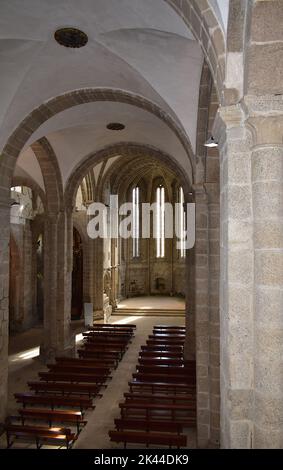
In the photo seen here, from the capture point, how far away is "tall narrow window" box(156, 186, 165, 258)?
2647 cm

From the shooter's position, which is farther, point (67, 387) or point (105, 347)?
point (105, 347)

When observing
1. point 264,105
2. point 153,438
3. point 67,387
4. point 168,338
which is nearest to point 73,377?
point 67,387

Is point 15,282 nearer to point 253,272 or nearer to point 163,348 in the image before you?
point 163,348

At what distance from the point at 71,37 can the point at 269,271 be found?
567cm

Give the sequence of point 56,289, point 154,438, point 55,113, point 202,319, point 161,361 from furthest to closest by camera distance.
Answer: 1. point 56,289
2. point 161,361
3. point 55,113
4. point 202,319
5. point 154,438

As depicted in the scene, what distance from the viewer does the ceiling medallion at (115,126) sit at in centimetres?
1205

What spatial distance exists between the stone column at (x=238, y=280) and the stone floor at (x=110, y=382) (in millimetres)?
4639

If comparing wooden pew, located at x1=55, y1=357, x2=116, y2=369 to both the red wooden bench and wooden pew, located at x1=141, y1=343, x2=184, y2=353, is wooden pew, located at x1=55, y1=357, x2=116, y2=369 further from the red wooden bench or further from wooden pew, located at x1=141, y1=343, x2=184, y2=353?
the red wooden bench

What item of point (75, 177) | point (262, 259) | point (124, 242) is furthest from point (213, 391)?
point (124, 242)

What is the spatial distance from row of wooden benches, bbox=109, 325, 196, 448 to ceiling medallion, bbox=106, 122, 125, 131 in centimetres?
735

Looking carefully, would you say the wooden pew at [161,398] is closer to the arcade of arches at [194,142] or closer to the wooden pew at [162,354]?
the arcade of arches at [194,142]

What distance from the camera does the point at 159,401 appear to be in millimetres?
9125

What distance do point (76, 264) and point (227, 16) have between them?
19422 mm

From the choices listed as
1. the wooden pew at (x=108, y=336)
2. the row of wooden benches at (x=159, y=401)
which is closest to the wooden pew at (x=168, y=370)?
the row of wooden benches at (x=159, y=401)
